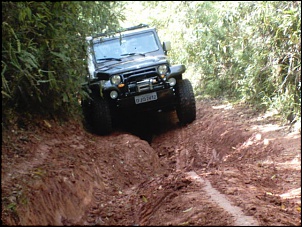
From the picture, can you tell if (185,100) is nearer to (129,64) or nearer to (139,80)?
(139,80)

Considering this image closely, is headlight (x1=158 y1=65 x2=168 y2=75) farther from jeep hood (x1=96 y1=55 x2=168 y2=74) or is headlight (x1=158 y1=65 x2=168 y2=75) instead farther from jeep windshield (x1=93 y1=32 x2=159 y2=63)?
jeep windshield (x1=93 y1=32 x2=159 y2=63)

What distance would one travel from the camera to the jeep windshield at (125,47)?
6812 mm

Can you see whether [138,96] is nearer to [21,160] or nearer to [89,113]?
[89,113]

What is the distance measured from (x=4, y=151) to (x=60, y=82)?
1236 mm

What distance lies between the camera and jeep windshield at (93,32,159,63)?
22.4 feet

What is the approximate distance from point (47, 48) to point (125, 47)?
2623mm

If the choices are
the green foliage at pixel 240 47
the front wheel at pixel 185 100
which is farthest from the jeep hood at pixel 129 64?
the green foliage at pixel 240 47

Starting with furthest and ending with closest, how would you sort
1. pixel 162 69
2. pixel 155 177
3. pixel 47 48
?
pixel 162 69 → pixel 155 177 → pixel 47 48

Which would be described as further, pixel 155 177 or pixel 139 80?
pixel 139 80

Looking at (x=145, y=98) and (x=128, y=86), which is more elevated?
(x=128, y=86)

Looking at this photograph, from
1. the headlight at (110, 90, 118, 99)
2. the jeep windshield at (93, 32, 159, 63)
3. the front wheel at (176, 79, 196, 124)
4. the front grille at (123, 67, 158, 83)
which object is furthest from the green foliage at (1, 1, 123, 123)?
the front wheel at (176, 79, 196, 124)

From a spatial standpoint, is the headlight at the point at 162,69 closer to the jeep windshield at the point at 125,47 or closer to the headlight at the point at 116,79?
the headlight at the point at 116,79

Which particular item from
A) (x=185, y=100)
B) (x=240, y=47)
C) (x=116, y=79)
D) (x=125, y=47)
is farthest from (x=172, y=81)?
(x=240, y=47)

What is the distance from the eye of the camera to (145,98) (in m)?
6.10
